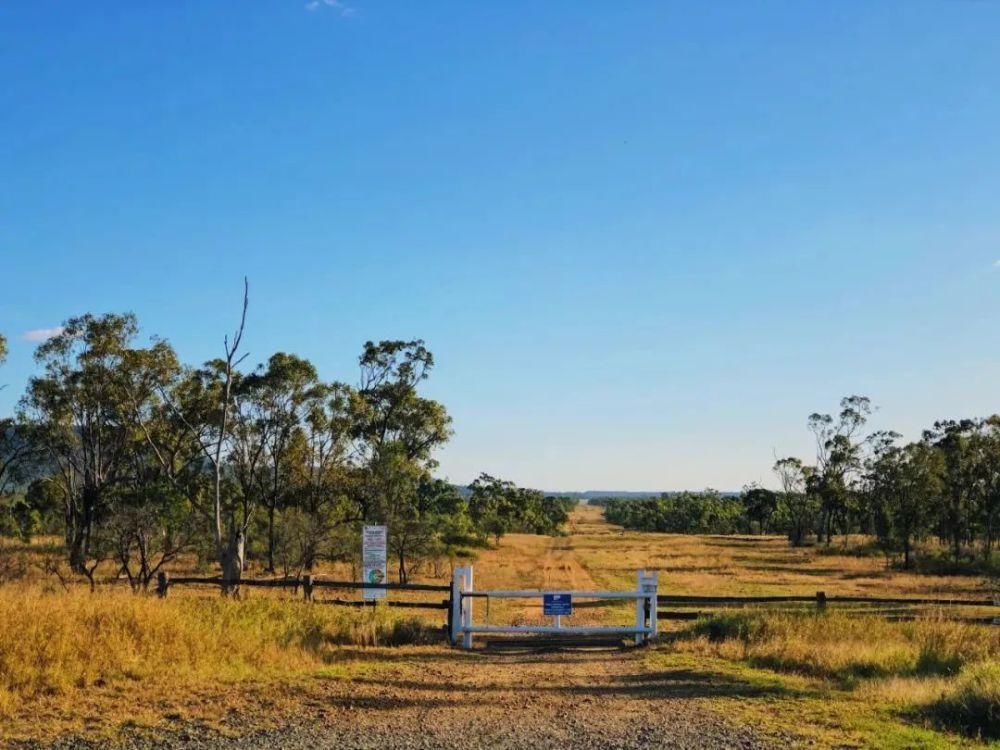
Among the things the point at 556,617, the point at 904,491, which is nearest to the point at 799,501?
the point at 904,491

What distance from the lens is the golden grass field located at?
9102mm

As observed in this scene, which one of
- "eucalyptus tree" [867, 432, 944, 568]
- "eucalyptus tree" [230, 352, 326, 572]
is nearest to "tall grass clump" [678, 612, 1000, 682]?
Result: "eucalyptus tree" [230, 352, 326, 572]

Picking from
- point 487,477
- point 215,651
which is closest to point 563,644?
point 215,651

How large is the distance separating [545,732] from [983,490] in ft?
172

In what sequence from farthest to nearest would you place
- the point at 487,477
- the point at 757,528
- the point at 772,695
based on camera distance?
the point at 757,528, the point at 487,477, the point at 772,695

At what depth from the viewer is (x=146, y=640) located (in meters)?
11.5

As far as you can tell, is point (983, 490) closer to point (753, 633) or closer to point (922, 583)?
point (922, 583)

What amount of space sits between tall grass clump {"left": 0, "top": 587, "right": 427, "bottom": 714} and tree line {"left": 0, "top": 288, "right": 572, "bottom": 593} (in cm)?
837

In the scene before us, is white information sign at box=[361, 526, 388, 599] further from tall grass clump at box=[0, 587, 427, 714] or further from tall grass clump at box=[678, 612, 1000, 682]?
tall grass clump at box=[678, 612, 1000, 682]

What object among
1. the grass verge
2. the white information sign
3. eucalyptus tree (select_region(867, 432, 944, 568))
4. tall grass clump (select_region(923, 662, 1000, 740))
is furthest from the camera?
eucalyptus tree (select_region(867, 432, 944, 568))

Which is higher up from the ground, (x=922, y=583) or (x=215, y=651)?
(x=215, y=651)

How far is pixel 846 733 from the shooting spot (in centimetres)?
868

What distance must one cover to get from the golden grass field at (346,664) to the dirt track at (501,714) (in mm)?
283

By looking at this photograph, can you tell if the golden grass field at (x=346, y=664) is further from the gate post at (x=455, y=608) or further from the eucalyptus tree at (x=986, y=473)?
the eucalyptus tree at (x=986, y=473)
